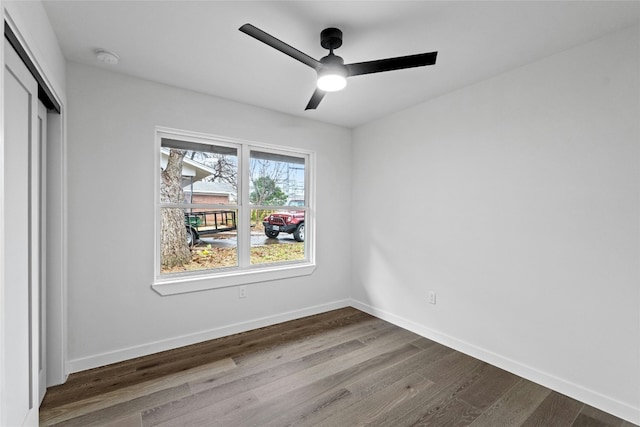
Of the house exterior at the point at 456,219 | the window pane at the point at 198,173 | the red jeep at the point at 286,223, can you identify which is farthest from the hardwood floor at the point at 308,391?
the window pane at the point at 198,173

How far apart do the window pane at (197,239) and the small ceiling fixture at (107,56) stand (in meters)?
1.29

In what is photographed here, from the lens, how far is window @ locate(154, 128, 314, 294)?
2973 millimetres

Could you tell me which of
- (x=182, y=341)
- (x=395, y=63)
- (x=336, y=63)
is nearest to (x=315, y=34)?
(x=336, y=63)

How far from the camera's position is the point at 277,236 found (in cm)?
372

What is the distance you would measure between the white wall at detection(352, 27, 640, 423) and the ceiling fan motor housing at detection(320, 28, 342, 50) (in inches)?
58.4

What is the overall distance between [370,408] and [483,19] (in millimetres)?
2597

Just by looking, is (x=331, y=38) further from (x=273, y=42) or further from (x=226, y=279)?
(x=226, y=279)

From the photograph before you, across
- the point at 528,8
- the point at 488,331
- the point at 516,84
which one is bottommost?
the point at 488,331

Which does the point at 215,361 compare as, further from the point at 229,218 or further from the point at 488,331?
the point at 488,331

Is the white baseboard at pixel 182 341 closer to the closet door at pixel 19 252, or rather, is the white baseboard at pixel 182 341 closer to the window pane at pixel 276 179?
the closet door at pixel 19 252

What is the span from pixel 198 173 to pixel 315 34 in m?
1.84

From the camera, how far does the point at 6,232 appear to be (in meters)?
1.34

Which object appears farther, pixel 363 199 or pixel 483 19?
pixel 363 199

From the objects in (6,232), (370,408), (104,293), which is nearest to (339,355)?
(370,408)
